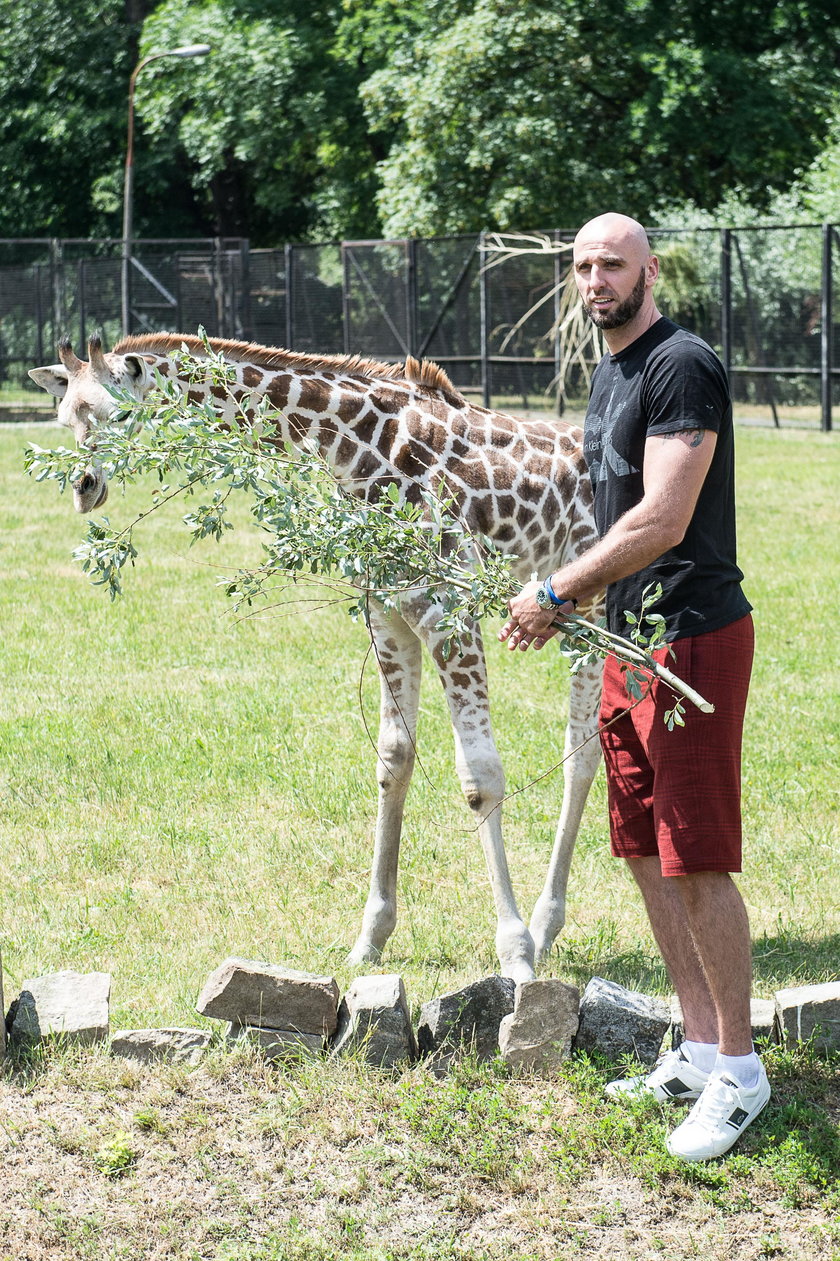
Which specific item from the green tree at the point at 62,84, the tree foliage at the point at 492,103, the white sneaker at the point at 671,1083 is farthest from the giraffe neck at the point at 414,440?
the green tree at the point at 62,84

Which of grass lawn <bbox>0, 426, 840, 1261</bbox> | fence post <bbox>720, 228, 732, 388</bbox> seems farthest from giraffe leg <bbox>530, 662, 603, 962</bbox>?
fence post <bbox>720, 228, 732, 388</bbox>

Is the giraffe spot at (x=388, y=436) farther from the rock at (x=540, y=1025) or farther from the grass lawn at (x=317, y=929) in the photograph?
the rock at (x=540, y=1025)

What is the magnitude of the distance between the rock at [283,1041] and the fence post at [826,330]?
17232 mm

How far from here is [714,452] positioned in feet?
12.1

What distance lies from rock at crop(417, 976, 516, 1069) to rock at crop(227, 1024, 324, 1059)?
1.10 ft

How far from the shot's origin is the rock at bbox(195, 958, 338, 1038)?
167 inches

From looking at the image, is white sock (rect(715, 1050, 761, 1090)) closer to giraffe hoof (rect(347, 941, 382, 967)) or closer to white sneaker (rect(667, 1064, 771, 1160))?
white sneaker (rect(667, 1064, 771, 1160))

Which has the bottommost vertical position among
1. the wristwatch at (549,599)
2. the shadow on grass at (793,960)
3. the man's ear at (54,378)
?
the shadow on grass at (793,960)

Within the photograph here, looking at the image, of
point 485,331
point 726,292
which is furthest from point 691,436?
point 485,331

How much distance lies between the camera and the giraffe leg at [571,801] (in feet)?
17.5

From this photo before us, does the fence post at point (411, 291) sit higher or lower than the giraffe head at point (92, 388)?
higher

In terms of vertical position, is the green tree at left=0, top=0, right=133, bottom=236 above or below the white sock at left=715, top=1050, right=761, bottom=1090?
Answer: above

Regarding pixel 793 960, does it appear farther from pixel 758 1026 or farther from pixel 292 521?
pixel 292 521

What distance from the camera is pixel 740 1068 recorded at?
12.6ft
